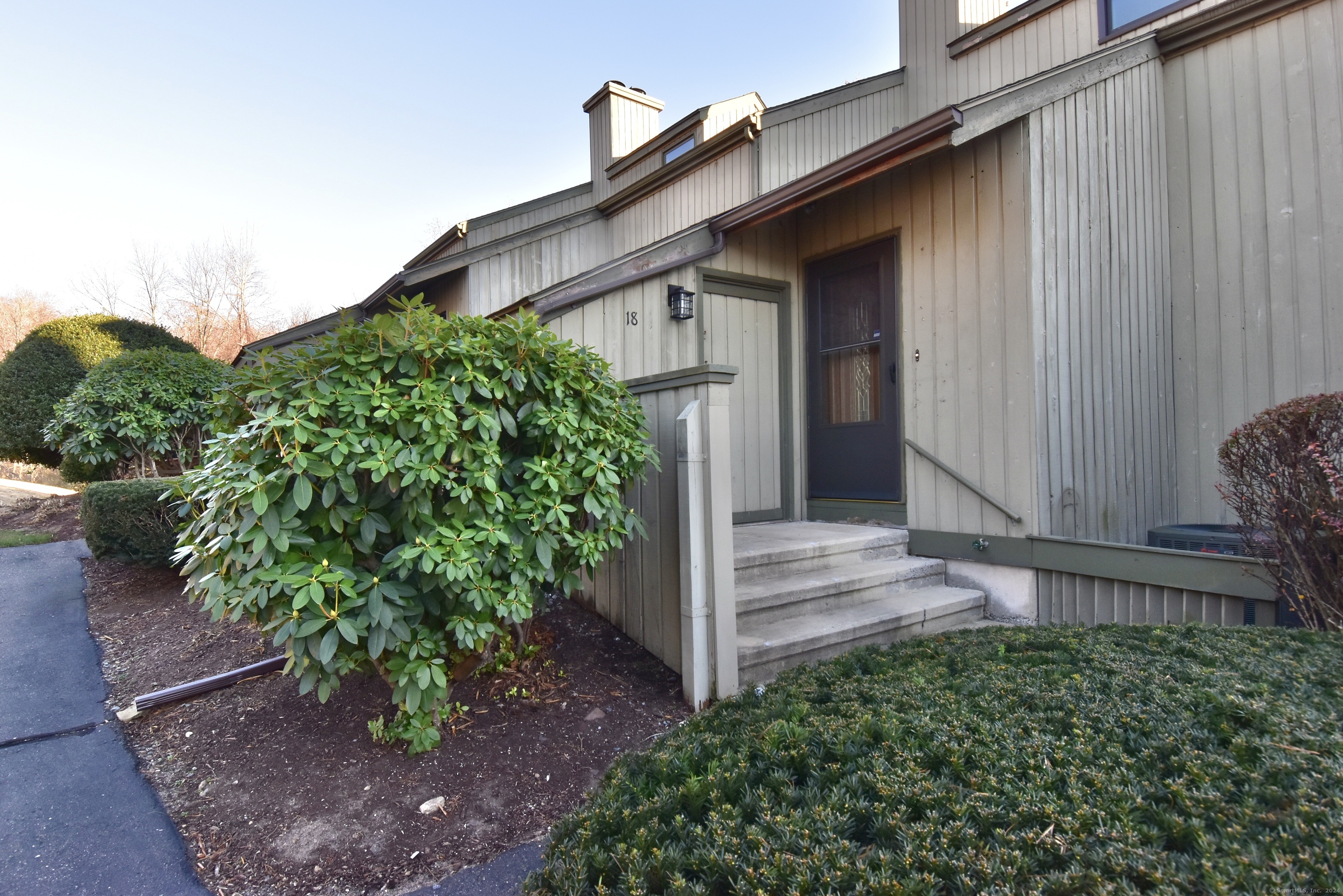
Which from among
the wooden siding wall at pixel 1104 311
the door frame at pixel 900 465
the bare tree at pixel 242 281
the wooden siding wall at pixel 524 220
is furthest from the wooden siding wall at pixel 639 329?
the bare tree at pixel 242 281

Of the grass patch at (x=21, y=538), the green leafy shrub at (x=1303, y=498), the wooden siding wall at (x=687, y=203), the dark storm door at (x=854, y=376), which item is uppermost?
the wooden siding wall at (x=687, y=203)

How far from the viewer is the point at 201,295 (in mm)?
17859

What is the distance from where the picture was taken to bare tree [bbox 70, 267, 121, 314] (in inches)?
680

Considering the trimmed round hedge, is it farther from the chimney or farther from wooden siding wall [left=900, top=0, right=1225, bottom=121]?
the chimney

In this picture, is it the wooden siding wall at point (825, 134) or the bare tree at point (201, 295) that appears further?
the bare tree at point (201, 295)

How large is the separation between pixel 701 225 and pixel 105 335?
31.2ft

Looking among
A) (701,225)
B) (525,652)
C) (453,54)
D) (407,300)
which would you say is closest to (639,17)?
(453,54)

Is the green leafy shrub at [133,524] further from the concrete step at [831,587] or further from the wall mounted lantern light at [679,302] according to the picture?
the concrete step at [831,587]

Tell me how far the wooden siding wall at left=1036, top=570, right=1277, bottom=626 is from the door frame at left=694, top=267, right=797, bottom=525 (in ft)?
6.31

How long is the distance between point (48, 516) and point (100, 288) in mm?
12822

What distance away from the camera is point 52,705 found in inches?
124

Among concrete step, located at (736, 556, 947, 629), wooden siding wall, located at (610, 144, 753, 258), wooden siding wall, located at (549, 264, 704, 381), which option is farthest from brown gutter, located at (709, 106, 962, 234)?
concrete step, located at (736, 556, 947, 629)

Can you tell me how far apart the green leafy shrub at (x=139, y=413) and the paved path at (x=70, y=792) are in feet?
11.0

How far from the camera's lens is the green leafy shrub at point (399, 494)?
2166 mm
